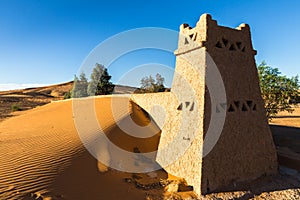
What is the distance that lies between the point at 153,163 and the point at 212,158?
2971mm

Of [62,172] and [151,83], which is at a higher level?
[151,83]

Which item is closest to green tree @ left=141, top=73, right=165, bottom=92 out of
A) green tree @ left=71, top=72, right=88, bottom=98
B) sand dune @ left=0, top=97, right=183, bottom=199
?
green tree @ left=71, top=72, right=88, bottom=98

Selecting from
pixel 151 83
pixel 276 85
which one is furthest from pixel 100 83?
pixel 276 85

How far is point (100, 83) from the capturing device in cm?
2712

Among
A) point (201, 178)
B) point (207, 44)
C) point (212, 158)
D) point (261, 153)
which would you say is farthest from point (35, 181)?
point (261, 153)

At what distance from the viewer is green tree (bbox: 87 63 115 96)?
27123mm

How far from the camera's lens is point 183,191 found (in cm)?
632

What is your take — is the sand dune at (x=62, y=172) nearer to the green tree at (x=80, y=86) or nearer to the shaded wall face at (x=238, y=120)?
the shaded wall face at (x=238, y=120)

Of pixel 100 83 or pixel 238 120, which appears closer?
pixel 238 120

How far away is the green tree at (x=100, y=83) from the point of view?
2712 cm

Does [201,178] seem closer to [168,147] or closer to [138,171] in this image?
[168,147]

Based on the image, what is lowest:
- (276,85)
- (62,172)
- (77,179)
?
(77,179)

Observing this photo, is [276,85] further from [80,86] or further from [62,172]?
[80,86]

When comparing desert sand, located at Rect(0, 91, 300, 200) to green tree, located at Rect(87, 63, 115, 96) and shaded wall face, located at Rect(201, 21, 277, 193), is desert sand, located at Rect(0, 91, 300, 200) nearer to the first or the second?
shaded wall face, located at Rect(201, 21, 277, 193)
